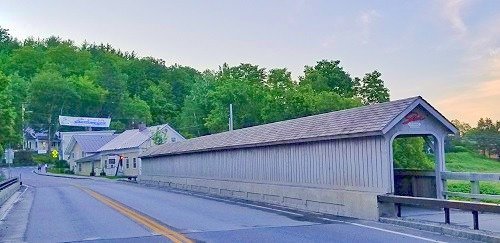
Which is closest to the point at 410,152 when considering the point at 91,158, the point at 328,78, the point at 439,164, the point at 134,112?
the point at 439,164

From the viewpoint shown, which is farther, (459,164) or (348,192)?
(459,164)

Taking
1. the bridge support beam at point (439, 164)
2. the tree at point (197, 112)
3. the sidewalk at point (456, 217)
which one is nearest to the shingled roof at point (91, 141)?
the tree at point (197, 112)

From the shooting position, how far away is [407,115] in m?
16.0

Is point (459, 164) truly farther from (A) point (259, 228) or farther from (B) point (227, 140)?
(A) point (259, 228)

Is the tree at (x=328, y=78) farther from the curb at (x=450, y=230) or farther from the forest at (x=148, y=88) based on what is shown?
the curb at (x=450, y=230)

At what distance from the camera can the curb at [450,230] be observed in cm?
1089

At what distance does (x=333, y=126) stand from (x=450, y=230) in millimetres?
6931

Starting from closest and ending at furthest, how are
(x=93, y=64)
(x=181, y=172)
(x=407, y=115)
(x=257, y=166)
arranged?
(x=407, y=115)
(x=257, y=166)
(x=181, y=172)
(x=93, y=64)

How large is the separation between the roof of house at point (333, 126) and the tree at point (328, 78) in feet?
154

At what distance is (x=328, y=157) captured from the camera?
18.5 m

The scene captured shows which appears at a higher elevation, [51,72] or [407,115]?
[51,72]

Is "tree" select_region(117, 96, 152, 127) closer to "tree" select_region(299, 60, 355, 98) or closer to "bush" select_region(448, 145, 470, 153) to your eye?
"tree" select_region(299, 60, 355, 98)

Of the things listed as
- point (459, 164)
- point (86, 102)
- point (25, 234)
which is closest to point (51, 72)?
point (86, 102)

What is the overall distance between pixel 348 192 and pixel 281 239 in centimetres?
549
